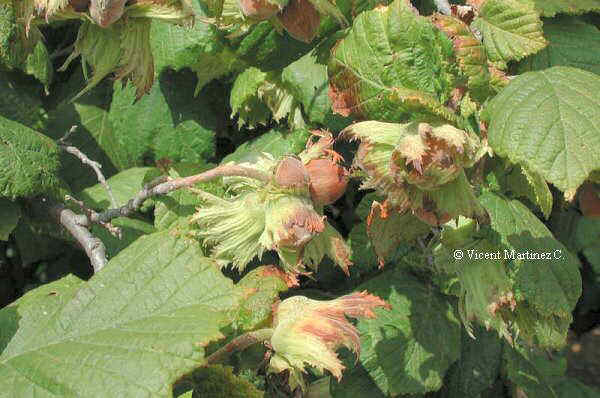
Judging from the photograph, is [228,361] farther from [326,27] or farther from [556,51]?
[556,51]

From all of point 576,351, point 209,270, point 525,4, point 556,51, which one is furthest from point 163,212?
point 576,351

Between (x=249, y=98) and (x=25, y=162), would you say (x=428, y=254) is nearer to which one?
(x=249, y=98)

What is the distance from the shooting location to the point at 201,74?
1531mm

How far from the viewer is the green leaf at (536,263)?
1188mm

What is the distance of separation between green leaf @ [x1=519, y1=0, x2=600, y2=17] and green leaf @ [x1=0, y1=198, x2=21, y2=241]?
1072mm

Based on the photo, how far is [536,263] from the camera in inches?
47.3

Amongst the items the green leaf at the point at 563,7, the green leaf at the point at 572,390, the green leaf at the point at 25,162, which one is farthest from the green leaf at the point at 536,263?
the green leaf at the point at 572,390

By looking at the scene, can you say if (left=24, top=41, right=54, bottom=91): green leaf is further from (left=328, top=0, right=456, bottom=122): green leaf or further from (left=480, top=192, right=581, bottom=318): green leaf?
(left=480, top=192, right=581, bottom=318): green leaf

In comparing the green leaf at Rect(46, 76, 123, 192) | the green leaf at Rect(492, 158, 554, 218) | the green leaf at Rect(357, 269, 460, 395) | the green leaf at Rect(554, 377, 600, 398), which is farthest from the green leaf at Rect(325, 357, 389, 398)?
the green leaf at Rect(554, 377, 600, 398)

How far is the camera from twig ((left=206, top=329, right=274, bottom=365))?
3.39ft

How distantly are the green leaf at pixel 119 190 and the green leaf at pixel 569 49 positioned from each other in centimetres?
81

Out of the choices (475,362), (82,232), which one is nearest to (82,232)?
(82,232)

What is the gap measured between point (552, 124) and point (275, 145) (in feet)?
2.05

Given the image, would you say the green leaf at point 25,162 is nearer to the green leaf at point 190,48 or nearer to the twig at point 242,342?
the green leaf at point 190,48
